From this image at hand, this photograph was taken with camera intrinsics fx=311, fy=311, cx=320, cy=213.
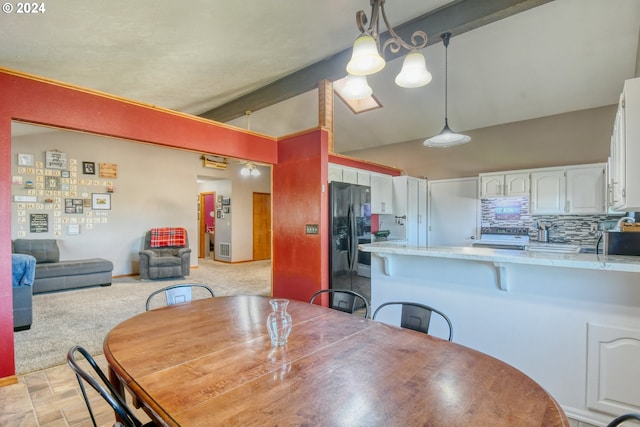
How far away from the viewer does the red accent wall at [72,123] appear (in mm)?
2395

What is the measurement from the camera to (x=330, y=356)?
51.3 inches

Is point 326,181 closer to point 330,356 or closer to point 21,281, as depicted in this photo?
point 330,356

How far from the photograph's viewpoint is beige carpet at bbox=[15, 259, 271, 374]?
9.70 ft

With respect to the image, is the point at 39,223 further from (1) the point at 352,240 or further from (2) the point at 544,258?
(2) the point at 544,258

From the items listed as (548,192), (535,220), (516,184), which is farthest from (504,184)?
(535,220)

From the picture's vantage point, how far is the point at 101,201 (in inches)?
243

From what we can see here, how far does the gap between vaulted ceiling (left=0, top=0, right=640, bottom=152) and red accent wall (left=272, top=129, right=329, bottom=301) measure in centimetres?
117

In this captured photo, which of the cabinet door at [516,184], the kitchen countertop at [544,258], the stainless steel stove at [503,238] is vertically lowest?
the stainless steel stove at [503,238]

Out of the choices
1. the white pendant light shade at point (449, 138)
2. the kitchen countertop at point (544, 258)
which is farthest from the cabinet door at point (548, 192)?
the kitchen countertop at point (544, 258)

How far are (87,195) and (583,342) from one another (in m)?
7.43

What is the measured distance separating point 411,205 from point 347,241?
240cm

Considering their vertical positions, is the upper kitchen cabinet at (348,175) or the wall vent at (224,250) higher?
the upper kitchen cabinet at (348,175)

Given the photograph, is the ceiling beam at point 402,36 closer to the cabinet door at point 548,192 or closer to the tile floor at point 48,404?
the cabinet door at point 548,192

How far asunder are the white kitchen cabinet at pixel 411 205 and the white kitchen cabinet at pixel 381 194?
14 centimetres
